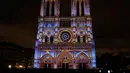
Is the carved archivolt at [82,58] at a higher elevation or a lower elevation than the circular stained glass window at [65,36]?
lower

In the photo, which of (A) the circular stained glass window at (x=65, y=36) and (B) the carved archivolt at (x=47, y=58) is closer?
(B) the carved archivolt at (x=47, y=58)

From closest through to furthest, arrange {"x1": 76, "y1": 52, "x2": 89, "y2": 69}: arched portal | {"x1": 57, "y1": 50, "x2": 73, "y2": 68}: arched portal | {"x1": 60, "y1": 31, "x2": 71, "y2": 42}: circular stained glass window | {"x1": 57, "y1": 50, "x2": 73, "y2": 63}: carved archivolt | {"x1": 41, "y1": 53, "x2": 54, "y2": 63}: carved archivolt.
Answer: {"x1": 76, "y1": 52, "x2": 89, "y2": 69}: arched portal, {"x1": 57, "y1": 50, "x2": 73, "y2": 68}: arched portal, {"x1": 57, "y1": 50, "x2": 73, "y2": 63}: carved archivolt, {"x1": 41, "y1": 53, "x2": 54, "y2": 63}: carved archivolt, {"x1": 60, "y1": 31, "x2": 71, "y2": 42}: circular stained glass window

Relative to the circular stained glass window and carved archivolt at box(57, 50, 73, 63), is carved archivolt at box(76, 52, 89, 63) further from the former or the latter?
the circular stained glass window

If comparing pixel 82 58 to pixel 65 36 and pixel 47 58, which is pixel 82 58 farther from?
pixel 47 58

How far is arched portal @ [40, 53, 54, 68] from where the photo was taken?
6288 centimetres

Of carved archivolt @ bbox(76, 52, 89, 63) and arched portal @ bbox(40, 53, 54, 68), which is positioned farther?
arched portal @ bbox(40, 53, 54, 68)

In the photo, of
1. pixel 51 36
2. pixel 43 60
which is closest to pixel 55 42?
pixel 51 36

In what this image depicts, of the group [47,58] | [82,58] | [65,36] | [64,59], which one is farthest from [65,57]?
[65,36]

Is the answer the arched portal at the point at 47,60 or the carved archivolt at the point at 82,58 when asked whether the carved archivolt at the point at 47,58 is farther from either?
the carved archivolt at the point at 82,58

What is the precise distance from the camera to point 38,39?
6525cm

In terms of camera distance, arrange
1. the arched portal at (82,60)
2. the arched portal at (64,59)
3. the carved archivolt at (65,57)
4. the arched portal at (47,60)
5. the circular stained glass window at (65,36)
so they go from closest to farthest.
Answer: the arched portal at (82,60) → the arched portal at (64,59) → the carved archivolt at (65,57) → the arched portal at (47,60) → the circular stained glass window at (65,36)

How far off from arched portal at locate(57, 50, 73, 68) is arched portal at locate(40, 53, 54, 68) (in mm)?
2154

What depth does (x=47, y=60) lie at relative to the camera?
63312 mm

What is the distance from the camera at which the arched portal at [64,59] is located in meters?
62.5
